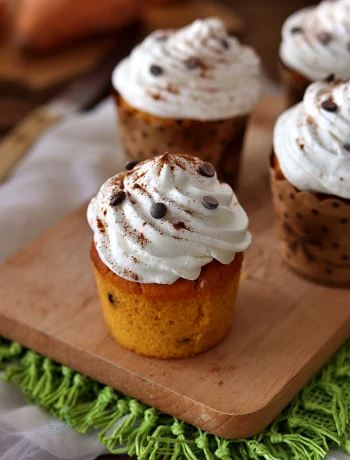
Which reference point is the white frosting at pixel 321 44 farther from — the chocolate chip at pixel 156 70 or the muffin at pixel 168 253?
the muffin at pixel 168 253

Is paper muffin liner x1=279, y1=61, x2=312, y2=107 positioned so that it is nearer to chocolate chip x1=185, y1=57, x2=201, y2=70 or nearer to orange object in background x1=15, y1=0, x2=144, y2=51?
chocolate chip x1=185, y1=57, x2=201, y2=70

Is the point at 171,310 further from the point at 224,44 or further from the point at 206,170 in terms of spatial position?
the point at 224,44

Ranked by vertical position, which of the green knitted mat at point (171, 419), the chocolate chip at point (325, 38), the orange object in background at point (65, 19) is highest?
the chocolate chip at point (325, 38)

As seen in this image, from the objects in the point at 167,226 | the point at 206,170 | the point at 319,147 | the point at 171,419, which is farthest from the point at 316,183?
the point at 171,419

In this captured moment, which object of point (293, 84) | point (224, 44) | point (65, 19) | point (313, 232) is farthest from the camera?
point (65, 19)

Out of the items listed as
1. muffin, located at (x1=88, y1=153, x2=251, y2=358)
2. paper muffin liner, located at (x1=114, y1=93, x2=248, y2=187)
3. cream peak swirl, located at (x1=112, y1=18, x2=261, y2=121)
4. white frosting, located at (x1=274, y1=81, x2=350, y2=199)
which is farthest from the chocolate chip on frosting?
muffin, located at (x1=88, y1=153, x2=251, y2=358)

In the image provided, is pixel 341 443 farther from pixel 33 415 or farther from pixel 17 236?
pixel 17 236

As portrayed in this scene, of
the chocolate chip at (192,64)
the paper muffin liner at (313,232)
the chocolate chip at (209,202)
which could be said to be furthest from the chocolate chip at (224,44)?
the chocolate chip at (209,202)

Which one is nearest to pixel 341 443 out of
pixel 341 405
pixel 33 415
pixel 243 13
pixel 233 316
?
pixel 341 405
